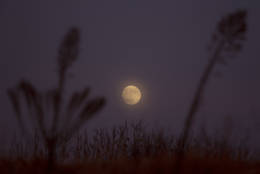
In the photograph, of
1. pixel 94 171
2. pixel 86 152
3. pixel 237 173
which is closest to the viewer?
pixel 94 171

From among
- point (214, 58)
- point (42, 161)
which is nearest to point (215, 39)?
point (214, 58)

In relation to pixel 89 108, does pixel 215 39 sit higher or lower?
higher

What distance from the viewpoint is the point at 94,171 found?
378 centimetres

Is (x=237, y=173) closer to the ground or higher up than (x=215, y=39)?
closer to the ground

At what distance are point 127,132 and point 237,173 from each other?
4.45 meters

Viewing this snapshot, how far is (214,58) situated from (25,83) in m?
3.06

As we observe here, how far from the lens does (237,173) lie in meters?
4.07

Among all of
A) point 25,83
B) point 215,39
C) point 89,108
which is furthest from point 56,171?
point 215,39

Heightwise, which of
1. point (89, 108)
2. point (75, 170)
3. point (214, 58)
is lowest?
point (75, 170)

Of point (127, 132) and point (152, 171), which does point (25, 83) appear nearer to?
point (152, 171)

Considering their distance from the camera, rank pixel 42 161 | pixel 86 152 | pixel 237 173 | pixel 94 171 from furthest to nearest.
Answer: pixel 86 152, pixel 42 161, pixel 237 173, pixel 94 171

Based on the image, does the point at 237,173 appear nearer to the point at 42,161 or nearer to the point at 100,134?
the point at 42,161

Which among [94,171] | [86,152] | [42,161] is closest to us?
[94,171]

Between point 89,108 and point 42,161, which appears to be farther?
point 42,161
